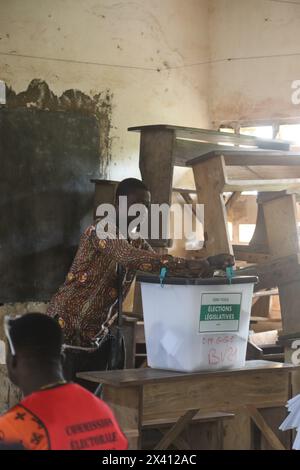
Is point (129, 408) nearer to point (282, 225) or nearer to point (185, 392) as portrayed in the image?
point (185, 392)

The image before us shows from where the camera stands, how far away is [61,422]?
5.57 ft

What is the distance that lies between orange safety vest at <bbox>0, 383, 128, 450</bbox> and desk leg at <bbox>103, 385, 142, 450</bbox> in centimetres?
94

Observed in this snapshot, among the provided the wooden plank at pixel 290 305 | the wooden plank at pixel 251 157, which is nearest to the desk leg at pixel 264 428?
the wooden plank at pixel 290 305

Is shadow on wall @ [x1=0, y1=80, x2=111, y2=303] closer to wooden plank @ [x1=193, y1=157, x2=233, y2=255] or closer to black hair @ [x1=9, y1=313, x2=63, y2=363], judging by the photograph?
wooden plank @ [x1=193, y1=157, x2=233, y2=255]

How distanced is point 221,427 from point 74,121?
2.58 m

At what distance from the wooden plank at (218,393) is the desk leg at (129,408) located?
0.03 metres

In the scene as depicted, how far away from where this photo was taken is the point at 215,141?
466 centimetres

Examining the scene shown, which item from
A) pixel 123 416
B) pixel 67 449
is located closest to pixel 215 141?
pixel 123 416

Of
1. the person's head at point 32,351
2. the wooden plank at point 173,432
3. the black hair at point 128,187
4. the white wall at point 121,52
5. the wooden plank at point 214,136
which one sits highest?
the white wall at point 121,52

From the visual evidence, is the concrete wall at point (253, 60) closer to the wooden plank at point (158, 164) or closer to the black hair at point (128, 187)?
the wooden plank at point (158, 164)

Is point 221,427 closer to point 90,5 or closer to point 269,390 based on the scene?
point 269,390

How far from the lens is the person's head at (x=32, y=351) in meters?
1.84

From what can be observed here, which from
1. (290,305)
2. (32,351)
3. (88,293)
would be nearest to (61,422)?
(32,351)

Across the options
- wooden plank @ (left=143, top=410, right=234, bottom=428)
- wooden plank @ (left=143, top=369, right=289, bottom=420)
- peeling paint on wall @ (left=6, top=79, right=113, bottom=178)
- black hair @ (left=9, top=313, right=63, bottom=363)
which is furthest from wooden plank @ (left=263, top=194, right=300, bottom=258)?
black hair @ (left=9, top=313, right=63, bottom=363)
